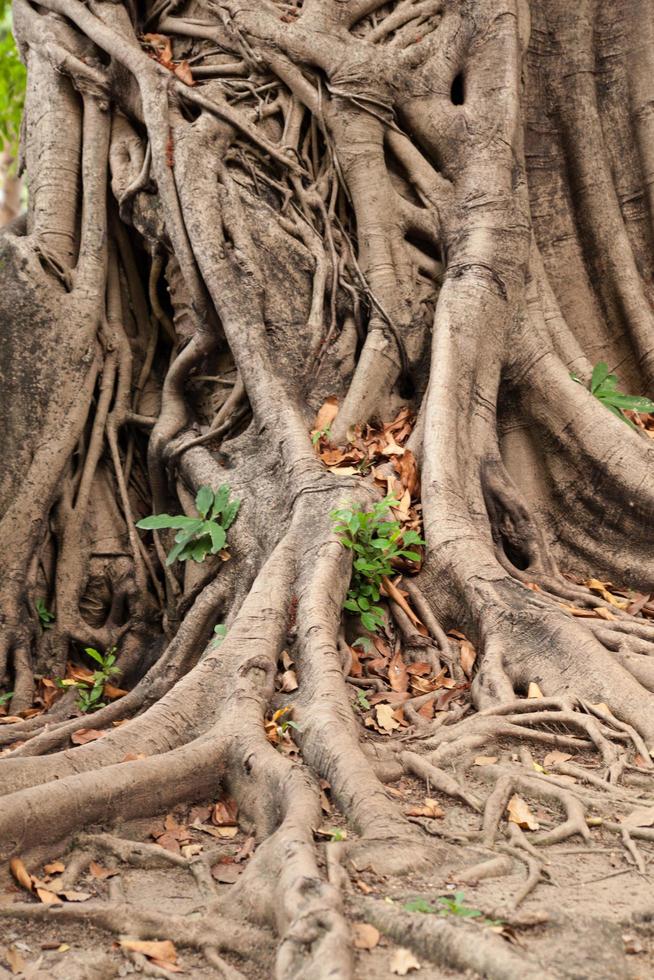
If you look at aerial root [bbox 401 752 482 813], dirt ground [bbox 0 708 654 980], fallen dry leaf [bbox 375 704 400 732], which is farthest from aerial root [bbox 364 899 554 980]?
fallen dry leaf [bbox 375 704 400 732]

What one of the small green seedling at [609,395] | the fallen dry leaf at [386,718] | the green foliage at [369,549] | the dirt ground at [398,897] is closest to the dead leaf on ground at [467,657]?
the green foliage at [369,549]

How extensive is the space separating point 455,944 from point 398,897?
0.26m

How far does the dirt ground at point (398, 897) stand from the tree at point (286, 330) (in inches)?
48.0

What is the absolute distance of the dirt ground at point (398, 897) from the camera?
2014 millimetres

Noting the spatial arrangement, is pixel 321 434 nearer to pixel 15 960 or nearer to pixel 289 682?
pixel 289 682

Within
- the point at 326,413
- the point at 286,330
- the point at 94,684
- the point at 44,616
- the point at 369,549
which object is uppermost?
the point at 286,330

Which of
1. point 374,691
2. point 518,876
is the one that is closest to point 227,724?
point 374,691

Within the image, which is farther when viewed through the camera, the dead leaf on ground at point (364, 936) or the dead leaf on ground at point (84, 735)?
the dead leaf on ground at point (84, 735)

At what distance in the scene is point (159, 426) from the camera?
517 centimetres

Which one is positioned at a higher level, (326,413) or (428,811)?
(326,413)

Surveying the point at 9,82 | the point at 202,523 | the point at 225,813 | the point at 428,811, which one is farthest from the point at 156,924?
the point at 9,82

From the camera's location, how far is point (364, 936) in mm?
2064

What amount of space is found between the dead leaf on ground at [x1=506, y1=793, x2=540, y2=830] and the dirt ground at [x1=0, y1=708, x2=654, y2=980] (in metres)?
0.02

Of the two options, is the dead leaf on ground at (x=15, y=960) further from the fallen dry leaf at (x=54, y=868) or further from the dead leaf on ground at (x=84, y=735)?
the dead leaf on ground at (x=84, y=735)
